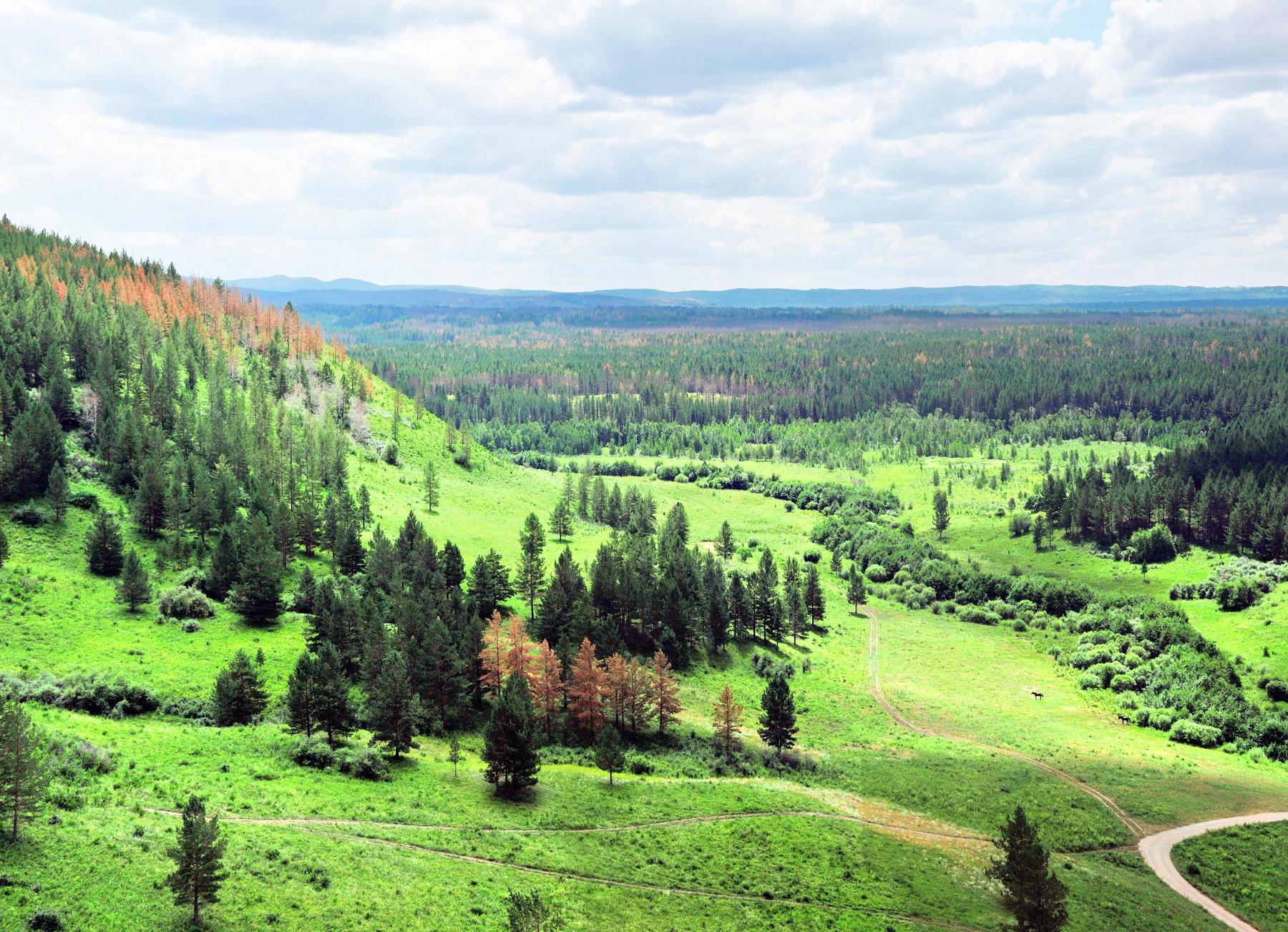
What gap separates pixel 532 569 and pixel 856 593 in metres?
66.1

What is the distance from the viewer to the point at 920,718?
10344 cm

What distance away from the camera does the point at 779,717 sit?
85000mm

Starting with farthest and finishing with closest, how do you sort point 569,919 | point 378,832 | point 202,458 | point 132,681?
point 202,458, point 132,681, point 378,832, point 569,919

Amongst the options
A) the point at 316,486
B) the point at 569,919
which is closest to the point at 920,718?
the point at 569,919

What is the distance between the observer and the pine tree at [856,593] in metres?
158

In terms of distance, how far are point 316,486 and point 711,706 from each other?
81332 mm

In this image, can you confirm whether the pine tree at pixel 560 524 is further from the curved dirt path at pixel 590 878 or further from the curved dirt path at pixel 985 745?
the curved dirt path at pixel 590 878

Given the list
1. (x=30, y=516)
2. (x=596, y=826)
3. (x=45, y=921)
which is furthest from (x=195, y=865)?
(x=30, y=516)

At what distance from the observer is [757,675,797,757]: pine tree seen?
8488 cm

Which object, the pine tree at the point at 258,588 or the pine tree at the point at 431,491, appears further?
the pine tree at the point at 431,491

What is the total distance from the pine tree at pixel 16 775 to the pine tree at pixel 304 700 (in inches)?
985

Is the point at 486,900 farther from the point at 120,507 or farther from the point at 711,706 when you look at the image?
the point at 120,507

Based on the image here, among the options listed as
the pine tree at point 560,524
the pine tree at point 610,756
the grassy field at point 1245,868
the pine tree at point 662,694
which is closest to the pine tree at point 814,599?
the pine tree at point 560,524

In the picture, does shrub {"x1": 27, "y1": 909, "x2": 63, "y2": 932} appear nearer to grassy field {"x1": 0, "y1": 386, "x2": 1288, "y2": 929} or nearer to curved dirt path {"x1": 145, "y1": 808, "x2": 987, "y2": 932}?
grassy field {"x1": 0, "y1": 386, "x2": 1288, "y2": 929}
